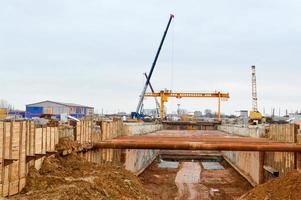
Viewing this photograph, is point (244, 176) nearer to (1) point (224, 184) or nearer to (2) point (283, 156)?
(1) point (224, 184)

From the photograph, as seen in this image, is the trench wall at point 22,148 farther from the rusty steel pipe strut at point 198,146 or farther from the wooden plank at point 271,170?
the wooden plank at point 271,170

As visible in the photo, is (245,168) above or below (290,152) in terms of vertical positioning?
below

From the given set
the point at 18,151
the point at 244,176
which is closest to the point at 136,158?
the point at 244,176

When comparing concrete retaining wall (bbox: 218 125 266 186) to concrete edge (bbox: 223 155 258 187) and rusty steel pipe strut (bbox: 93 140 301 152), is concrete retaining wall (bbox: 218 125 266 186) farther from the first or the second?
rusty steel pipe strut (bbox: 93 140 301 152)

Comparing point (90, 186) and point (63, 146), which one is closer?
point (90, 186)

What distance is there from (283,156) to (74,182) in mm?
16240

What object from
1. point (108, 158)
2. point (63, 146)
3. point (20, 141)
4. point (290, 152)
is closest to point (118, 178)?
point (63, 146)

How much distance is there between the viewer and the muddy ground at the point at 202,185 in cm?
3014

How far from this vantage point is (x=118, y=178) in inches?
687

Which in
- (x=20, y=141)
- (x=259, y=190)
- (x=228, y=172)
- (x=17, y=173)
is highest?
(x=20, y=141)

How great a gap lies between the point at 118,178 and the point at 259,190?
637 cm

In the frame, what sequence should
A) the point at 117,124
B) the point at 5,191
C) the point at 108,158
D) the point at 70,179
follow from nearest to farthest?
1. the point at 5,191
2. the point at 70,179
3. the point at 108,158
4. the point at 117,124

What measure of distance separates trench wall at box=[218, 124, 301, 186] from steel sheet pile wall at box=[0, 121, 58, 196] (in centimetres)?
1512

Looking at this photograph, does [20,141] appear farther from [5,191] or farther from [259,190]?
[259,190]
